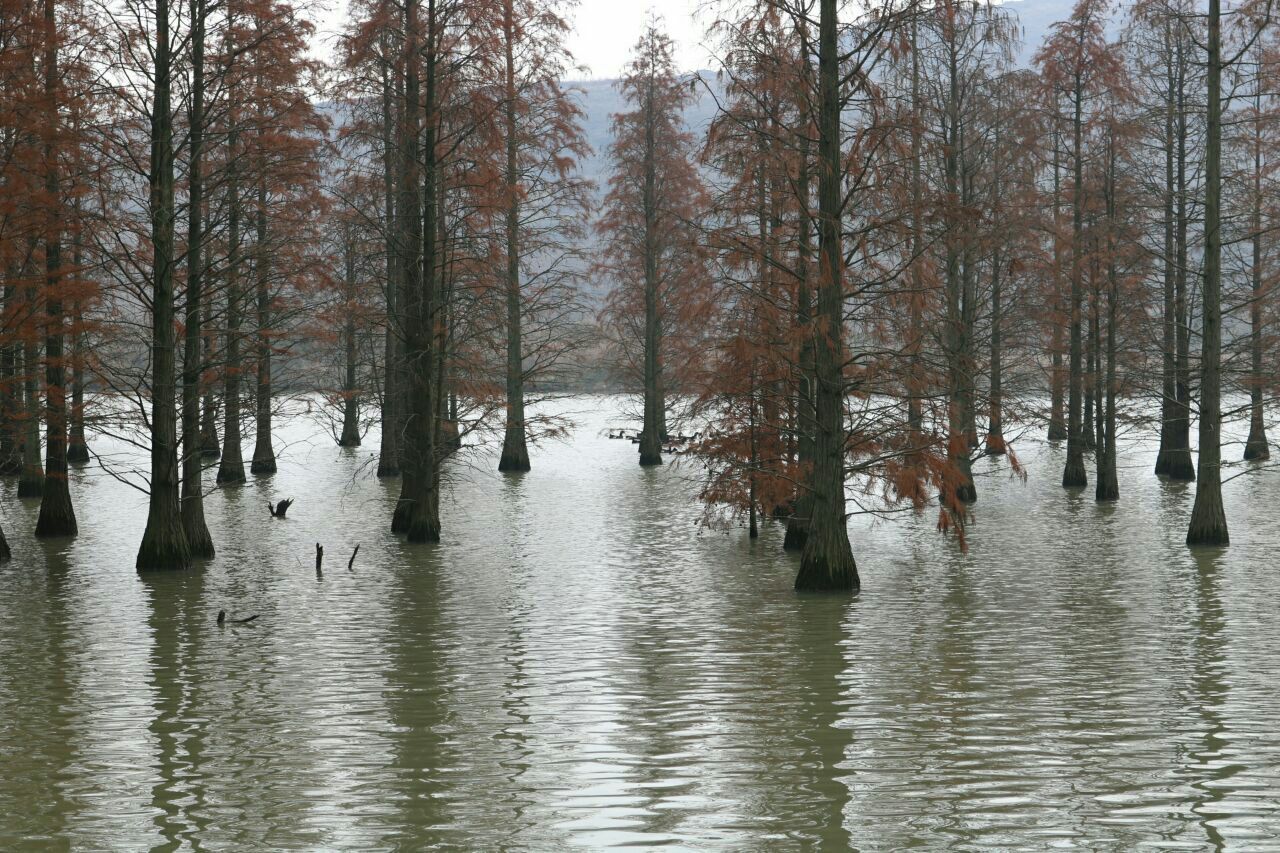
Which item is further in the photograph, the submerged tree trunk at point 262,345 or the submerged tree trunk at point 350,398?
the submerged tree trunk at point 350,398

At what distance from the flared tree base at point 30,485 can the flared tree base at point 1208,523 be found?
24.3 m

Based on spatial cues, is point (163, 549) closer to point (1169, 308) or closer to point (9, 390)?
point (9, 390)

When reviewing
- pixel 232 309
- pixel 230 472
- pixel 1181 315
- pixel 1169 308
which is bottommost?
pixel 230 472

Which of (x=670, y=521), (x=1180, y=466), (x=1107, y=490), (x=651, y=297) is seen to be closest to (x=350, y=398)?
(x=651, y=297)

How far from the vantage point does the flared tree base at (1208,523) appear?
19922mm

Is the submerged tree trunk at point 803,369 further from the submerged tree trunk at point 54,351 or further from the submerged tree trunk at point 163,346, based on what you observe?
the submerged tree trunk at point 54,351

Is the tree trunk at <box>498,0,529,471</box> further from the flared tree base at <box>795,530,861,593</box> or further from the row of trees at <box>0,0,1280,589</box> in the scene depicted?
the flared tree base at <box>795,530,861,593</box>

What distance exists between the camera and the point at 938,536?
22250mm

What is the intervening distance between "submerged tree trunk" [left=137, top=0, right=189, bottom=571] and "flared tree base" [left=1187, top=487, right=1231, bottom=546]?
15.5 m

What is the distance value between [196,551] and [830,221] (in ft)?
35.1

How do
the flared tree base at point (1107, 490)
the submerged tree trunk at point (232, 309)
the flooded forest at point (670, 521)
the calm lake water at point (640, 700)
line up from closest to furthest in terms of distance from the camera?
the calm lake water at point (640, 700), the flooded forest at point (670, 521), the submerged tree trunk at point (232, 309), the flared tree base at point (1107, 490)

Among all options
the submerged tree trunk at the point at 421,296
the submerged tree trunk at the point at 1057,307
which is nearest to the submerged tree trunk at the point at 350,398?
the submerged tree trunk at the point at 421,296

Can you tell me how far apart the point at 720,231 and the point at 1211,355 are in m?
8.98

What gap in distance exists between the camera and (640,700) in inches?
382
